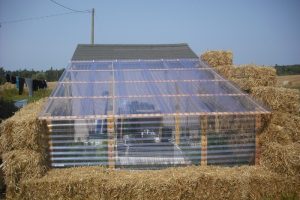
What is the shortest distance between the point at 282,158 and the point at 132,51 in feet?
25.8

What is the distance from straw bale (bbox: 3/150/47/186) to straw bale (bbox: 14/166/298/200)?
6.6 inches

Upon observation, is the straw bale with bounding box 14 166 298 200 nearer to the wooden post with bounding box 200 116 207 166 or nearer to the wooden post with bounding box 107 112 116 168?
the wooden post with bounding box 107 112 116 168

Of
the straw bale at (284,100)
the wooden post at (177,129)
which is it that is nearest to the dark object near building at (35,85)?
the wooden post at (177,129)

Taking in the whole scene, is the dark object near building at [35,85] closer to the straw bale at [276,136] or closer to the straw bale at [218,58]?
the straw bale at [218,58]

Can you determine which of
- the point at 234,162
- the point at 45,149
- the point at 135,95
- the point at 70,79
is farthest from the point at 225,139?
the point at 70,79

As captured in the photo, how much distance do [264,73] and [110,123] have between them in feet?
17.7

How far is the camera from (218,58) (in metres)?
12.4

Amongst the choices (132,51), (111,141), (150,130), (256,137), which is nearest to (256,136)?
(256,137)

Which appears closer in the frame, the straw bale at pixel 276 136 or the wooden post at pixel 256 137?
the straw bale at pixel 276 136

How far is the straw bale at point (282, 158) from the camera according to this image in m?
7.07

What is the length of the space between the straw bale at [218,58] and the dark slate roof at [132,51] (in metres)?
0.67

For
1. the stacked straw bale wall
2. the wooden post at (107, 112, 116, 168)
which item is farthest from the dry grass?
the stacked straw bale wall

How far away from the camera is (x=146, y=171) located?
741 centimetres

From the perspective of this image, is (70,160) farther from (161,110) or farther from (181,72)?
(181,72)
